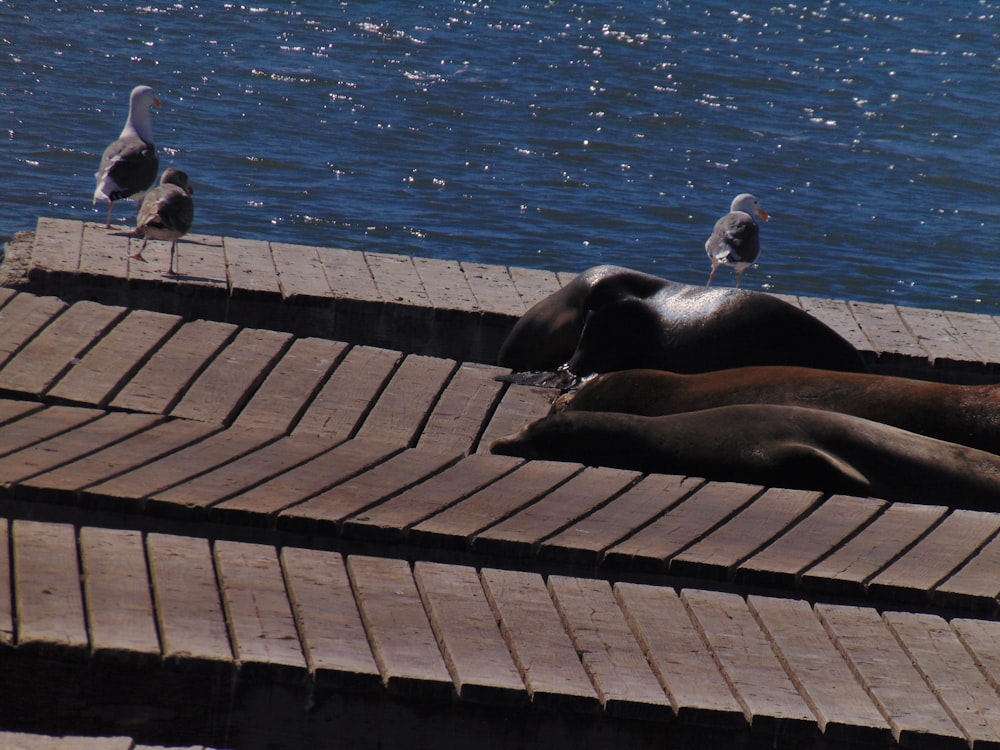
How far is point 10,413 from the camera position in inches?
198

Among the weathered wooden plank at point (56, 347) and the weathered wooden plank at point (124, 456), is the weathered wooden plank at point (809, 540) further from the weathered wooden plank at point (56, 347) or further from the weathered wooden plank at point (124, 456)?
the weathered wooden plank at point (56, 347)

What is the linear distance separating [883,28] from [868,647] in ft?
89.8

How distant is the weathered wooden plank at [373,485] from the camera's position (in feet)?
14.3

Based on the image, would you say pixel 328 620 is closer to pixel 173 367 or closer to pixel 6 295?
pixel 173 367

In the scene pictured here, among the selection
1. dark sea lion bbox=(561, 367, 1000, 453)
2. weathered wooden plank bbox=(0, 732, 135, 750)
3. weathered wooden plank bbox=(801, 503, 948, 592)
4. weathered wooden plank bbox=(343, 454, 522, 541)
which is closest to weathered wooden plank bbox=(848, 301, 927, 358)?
dark sea lion bbox=(561, 367, 1000, 453)

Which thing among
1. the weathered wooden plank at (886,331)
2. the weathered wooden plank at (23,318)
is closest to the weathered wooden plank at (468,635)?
the weathered wooden plank at (23,318)

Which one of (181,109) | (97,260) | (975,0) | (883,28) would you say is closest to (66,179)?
(181,109)

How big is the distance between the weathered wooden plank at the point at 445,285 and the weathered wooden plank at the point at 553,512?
2.14m

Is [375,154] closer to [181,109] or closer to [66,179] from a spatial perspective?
[181,109]

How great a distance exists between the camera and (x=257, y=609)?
3.71 metres

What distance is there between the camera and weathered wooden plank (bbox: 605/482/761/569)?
4246 millimetres

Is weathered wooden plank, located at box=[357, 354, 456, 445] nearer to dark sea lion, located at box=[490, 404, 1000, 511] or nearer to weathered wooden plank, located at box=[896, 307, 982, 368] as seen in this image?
dark sea lion, located at box=[490, 404, 1000, 511]

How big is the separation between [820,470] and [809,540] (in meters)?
0.51

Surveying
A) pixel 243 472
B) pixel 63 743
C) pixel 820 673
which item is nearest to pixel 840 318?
pixel 243 472
